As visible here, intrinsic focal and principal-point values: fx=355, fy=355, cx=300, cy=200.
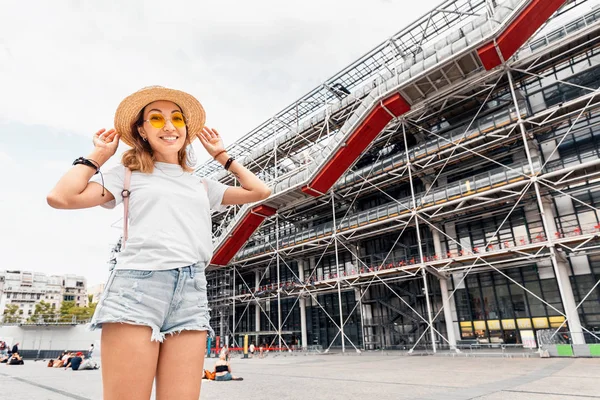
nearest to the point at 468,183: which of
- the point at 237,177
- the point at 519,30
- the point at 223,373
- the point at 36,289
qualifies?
the point at 519,30

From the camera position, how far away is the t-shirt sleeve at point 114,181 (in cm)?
146

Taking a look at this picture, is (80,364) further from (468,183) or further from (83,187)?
(468,183)

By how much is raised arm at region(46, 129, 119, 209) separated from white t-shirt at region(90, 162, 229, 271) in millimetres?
42

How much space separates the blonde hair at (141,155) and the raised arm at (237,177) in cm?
11

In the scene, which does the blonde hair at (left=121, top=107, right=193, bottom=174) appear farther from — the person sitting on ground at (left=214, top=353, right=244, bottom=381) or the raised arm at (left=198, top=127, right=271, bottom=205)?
the person sitting on ground at (left=214, top=353, right=244, bottom=381)

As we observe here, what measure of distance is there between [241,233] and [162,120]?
20.0m

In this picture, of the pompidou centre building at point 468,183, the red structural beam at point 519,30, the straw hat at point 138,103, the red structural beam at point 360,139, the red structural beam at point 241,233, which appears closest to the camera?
the straw hat at point 138,103

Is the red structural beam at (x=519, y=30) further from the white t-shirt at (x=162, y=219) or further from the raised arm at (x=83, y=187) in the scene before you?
the raised arm at (x=83, y=187)

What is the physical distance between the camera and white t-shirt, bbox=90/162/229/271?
53.9 inches

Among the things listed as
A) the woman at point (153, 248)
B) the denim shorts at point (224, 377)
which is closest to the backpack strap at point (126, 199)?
the woman at point (153, 248)

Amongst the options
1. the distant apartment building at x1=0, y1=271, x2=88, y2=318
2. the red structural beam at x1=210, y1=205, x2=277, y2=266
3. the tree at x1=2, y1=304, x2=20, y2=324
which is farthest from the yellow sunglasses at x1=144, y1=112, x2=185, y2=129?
the distant apartment building at x1=0, y1=271, x2=88, y2=318

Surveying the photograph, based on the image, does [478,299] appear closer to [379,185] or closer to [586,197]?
[586,197]

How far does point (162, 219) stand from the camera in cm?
144

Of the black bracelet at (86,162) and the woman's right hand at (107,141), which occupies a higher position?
the woman's right hand at (107,141)
